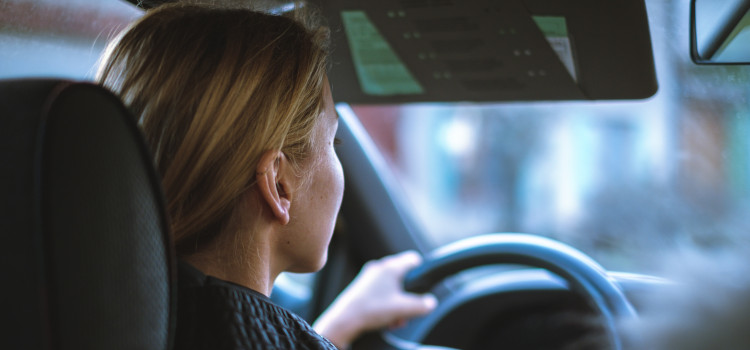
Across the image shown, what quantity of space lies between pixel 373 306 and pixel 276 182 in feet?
4.33

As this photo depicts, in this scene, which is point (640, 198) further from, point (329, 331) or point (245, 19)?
point (245, 19)

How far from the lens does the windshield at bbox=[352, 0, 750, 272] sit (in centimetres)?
153

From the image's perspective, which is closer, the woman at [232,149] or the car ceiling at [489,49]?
the woman at [232,149]

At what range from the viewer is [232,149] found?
1.10m

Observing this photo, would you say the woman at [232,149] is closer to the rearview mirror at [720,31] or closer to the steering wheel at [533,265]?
the rearview mirror at [720,31]

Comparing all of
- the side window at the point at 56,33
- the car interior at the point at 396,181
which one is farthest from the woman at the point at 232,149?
the side window at the point at 56,33

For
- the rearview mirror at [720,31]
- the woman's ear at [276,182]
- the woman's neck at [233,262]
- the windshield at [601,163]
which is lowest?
the windshield at [601,163]

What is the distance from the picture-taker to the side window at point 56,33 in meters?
1.30

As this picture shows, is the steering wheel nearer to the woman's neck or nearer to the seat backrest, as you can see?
the woman's neck

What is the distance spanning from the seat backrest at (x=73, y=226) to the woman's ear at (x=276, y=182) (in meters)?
0.31

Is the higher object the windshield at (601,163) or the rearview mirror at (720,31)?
the rearview mirror at (720,31)

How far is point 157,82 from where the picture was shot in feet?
3.65

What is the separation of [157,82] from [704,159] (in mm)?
1283

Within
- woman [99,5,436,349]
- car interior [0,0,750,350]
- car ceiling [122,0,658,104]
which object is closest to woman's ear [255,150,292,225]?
woman [99,5,436,349]
